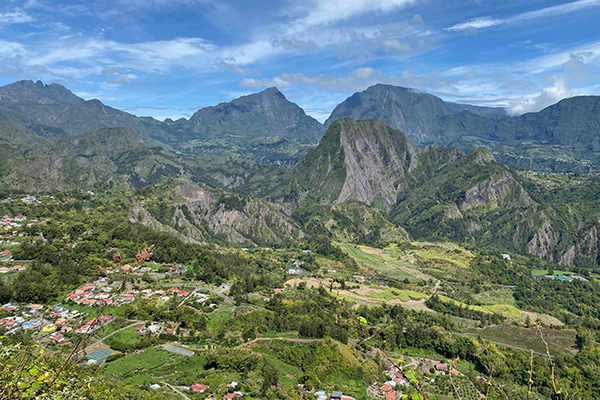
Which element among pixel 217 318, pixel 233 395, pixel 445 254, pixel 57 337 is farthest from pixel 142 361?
pixel 445 254

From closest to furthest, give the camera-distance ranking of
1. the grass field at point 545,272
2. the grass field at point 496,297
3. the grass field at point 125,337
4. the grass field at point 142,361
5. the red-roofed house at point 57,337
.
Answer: the grass field at point 142,361 < the red-roofed house at point 57,337 < the grass field at point 125,337 < the grass field at point 496,297 < the grass field at point 545,272

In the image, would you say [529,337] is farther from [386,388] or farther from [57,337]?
[57,337]

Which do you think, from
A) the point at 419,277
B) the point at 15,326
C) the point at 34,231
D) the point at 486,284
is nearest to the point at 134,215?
the point at 34,231

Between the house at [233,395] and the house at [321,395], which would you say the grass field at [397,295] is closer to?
the house at [321,395]

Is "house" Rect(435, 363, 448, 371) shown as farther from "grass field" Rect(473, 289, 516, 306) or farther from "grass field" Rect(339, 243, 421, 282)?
"grass field" Rect(339, 243, 421, 282)

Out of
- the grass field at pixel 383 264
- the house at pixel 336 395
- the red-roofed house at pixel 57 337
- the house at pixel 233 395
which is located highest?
the red-roofed house at pixel 57 337

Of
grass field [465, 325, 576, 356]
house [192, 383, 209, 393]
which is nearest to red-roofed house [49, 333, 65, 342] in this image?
house [192, 383, 209, 393]

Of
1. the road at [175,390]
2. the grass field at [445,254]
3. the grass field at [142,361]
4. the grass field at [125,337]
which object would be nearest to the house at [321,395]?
the road at [175,390]

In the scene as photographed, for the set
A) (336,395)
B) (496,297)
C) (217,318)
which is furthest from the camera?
(496,297)

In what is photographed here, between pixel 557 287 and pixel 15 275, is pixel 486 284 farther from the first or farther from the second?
pixel 15 275
